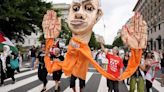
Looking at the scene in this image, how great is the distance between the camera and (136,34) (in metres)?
8.33

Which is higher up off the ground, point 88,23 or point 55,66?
point 88,23

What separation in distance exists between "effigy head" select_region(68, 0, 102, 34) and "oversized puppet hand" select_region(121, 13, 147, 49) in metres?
1.06

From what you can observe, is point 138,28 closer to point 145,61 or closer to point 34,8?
point 145,61

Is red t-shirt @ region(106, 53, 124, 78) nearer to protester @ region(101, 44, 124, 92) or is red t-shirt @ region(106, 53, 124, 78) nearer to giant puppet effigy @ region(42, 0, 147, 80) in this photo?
protester @ region(101, 44, 124, 92)

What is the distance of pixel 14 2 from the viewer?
3089 centimetres

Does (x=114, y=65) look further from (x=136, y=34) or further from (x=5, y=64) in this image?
(x=5, y=64)

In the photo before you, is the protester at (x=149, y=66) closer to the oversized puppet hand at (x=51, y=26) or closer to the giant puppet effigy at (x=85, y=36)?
the giant puppet effigy at (x=85, y=36)

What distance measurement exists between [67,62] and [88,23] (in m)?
1.34

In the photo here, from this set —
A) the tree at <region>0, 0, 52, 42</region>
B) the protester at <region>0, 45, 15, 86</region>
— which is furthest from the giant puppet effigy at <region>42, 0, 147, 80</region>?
the tree at <region>0, 0, 52, 42</region>

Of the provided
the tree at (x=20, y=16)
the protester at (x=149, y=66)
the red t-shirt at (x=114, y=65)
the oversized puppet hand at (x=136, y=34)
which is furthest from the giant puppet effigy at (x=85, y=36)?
the tree at (x=20, y=16)

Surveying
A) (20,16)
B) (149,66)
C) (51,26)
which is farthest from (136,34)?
(20,16)

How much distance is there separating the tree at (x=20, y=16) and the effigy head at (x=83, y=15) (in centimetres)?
2052

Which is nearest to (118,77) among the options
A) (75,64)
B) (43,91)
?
(75,64)

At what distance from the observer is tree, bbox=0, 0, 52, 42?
2938 centimetres
